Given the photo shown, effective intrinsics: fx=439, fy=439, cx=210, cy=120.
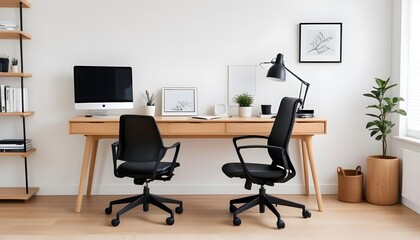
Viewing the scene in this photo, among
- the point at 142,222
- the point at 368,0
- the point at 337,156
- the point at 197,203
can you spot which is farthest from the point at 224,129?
the point at 368,0

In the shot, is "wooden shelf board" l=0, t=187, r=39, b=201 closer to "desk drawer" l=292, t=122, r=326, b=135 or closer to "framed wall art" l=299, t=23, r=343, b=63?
"desk drawer" l=292, t=122, r=326, b=135

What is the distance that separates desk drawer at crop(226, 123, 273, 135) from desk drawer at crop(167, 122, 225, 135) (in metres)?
0.07

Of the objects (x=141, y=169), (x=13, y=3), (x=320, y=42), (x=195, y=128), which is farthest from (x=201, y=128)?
(x=13, y=3)

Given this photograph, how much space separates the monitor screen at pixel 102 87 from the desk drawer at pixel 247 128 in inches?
40.6

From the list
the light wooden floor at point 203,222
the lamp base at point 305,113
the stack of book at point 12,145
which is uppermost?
the lamp base at point 305,113

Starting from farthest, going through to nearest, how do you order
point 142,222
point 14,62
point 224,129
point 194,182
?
point 194,182 → point 14,62 → point 224,129 → point 142,222

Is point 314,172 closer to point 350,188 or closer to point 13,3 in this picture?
point 350,188

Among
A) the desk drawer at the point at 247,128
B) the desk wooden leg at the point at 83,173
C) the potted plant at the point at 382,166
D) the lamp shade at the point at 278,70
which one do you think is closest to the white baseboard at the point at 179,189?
the potted plant at the point at 382,166

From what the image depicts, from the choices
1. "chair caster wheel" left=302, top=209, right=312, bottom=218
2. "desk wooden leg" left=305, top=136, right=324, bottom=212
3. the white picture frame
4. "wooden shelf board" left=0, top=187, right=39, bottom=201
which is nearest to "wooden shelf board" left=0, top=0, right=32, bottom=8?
the white picture frame

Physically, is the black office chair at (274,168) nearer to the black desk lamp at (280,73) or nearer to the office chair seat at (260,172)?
the office chair seat at (260,172)

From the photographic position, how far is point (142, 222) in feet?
11.7

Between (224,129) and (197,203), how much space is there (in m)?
0.77

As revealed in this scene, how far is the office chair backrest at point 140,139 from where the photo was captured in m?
3.44

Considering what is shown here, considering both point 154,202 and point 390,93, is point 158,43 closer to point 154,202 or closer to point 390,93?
point 154,202
